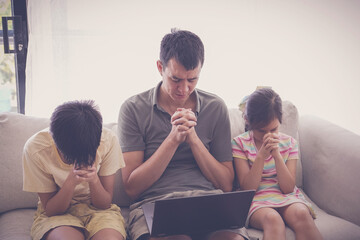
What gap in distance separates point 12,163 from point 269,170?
1188 millimetres

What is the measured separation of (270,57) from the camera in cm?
257

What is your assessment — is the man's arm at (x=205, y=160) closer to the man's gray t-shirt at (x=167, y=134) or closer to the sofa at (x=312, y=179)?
the man's gray t-shirt at (x=167, y=134)

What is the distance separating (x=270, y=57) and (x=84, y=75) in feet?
4.22

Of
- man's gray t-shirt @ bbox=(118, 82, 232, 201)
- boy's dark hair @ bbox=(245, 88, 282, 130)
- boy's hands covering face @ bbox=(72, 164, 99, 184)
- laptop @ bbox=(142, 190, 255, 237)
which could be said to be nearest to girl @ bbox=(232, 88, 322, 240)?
boy's dark hair @ bbox=(245, 88, 282, 130)

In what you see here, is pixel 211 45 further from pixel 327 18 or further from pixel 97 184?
pixel 97 184

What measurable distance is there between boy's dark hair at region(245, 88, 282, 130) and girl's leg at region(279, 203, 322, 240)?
388mm

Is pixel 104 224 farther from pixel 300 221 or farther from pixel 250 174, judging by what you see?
pixel 300 221

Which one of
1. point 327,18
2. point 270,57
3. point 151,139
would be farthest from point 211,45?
point 151,139

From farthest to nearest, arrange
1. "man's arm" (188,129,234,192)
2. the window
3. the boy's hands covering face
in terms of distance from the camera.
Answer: the window < "man's arm" (188,129,234,192) < the boy's hands covering face

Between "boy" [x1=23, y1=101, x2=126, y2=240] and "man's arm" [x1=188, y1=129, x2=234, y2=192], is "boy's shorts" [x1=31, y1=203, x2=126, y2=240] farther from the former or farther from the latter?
"man's arm" [x1=188, y1=129, x2=234, y2=192]

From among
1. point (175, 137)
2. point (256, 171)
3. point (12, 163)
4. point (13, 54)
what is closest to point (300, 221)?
point (256, 171)

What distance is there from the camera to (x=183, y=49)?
150 cm

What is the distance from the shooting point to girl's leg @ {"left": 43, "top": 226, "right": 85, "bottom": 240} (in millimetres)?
1264

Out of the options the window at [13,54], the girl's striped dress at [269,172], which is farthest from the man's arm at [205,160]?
the window at [13,54]
